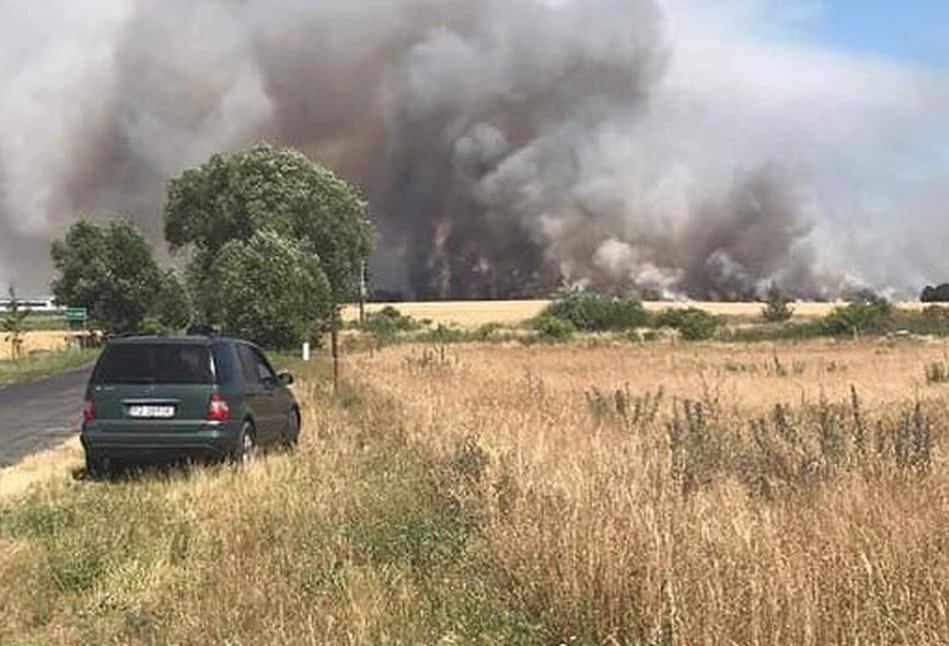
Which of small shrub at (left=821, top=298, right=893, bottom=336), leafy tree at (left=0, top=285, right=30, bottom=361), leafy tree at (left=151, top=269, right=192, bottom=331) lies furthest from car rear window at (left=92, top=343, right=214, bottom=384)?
small shrub at (left=821, top=298, right=893, bottom=336)

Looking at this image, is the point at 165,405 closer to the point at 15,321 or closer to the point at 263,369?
the point at 263,369

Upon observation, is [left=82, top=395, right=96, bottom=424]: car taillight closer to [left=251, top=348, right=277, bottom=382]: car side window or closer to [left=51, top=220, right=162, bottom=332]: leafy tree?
[left=251, top=348, right=277, bottom=382]: car side window

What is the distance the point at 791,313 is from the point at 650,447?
99295 millimetres

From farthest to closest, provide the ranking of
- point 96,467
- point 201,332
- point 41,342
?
point 41,342 → point 201,332 → point 96,467

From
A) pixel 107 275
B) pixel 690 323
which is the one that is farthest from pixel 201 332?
pixel 690 323

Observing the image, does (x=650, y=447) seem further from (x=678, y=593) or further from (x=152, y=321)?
(x=152, y=321)

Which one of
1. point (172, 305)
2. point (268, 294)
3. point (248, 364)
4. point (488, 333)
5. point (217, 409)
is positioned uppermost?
point (268, 294)

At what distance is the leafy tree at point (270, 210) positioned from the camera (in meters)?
77.6

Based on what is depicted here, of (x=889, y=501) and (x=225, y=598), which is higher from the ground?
(x=889, y=501)

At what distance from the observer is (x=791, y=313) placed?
106 metres

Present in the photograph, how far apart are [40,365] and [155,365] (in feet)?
115

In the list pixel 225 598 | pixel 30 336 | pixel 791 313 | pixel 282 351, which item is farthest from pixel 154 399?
pixel 791 313

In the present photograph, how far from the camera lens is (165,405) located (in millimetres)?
14422

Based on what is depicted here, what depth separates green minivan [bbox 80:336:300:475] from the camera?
1433cm
